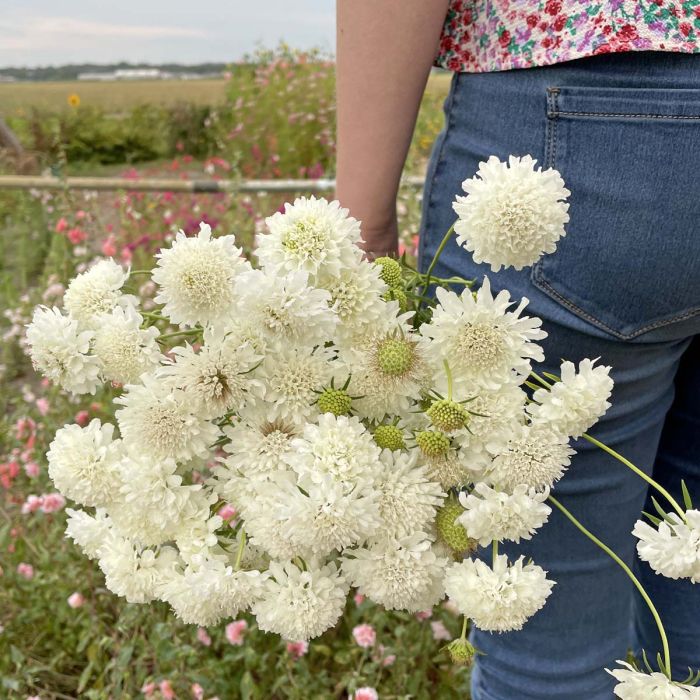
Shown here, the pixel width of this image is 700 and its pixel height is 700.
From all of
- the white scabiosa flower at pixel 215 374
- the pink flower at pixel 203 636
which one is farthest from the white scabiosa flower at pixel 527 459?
the pink flower at pixel 203 636

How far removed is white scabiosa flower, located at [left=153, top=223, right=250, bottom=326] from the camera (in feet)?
1.91

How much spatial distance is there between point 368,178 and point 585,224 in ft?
0.80

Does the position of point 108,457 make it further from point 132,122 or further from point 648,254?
point 132,122

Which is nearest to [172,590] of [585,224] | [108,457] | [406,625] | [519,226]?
[108,457]

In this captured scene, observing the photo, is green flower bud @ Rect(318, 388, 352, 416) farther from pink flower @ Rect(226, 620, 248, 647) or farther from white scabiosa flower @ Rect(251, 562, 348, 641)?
pink flower @ Rect(226, 620, 248, 647)

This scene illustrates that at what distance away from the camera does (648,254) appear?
742 mm

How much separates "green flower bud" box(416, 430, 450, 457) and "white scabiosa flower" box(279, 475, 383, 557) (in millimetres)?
55

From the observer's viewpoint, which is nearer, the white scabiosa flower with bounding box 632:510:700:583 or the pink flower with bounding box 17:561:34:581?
the white scabiosa flower with bounding box 632:510:700:583

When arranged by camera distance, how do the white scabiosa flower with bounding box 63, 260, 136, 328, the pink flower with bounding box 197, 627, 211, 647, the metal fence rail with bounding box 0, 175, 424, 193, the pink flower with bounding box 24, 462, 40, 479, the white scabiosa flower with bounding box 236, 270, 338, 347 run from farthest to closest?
the metal fence rail with bounding box 0, 175, 424, 193 < the pink flower with bounding box 24, 462, 40, 479 < the pink flower with bounding box 197, 627, 211, 647 < the white scabiosa flower with bounding box 63, 260, 136, 328 < the white scabiosa flower with bounding box 236, 270, 338, 347

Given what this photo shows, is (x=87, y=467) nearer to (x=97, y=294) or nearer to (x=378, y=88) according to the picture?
(x=97, y=294)

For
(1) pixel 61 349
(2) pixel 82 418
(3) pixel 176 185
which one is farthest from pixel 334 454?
(3) pixel 176 185

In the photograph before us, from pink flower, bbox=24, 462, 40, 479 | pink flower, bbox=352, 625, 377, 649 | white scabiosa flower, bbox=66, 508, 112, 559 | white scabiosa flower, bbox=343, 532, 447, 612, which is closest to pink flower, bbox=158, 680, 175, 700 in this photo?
pink flower, bbox=352, 625, 377, 649

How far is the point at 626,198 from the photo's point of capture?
729mm

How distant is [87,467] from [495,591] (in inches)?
14.5
